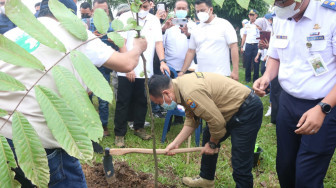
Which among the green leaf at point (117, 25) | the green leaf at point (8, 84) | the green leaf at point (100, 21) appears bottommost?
the green leaf at point (8, 84)

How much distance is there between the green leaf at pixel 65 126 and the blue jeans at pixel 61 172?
0.73 meters

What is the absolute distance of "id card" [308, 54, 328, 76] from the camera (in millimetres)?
1785

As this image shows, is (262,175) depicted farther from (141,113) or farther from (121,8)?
(121,8)

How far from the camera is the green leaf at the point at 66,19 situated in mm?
1016

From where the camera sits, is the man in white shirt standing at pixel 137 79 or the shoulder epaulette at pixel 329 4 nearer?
the shoulder epaulette at pixel 329 4

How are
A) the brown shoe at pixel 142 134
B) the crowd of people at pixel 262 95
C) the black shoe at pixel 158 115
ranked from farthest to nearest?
the black shoe at pixel 158 115 < the brown shoe at pixel 142 134 < the crowd of people at pixel 262 95

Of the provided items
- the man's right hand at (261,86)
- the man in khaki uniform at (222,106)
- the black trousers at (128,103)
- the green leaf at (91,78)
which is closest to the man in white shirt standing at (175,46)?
the black trousers at (128,103)

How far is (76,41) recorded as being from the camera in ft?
4.19

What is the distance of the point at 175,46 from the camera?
4.79m

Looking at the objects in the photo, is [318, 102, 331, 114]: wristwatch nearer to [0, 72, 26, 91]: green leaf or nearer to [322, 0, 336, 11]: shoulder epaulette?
[322, 0, 336, 11]: shoulder epaulette

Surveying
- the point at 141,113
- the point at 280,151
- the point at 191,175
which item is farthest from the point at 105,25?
the point at 141,113

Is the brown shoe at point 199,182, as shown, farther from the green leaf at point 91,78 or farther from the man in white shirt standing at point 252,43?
the man in white shirt standing at point 252,43

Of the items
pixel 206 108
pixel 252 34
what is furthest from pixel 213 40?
pixel 252 34

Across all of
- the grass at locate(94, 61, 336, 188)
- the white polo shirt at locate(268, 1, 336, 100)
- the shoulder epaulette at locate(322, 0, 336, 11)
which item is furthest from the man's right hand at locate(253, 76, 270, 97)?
the grass at locate(94, 61, 336, 188)
